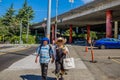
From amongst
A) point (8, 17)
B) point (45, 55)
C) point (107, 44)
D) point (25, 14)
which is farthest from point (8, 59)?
point (25, 14)

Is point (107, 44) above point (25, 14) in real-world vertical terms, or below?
below

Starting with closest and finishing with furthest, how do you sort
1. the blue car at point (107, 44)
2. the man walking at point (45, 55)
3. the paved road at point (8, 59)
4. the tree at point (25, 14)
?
the man walking at point (45, 55) → the paved road at point (8, 59) → the blue car at point (107, 44) → the tree at point (25, 14)

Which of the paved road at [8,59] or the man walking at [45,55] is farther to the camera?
the paved road at [8,59]

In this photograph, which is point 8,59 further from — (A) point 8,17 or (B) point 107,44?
(A) point 8,17

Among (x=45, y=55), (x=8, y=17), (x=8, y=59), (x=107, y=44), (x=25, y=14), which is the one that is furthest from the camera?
(x=25, y=14)

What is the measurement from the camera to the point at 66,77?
12.8 m

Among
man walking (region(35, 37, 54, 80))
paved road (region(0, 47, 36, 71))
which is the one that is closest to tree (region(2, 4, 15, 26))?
paved road (region(0, 47, 36, 71))

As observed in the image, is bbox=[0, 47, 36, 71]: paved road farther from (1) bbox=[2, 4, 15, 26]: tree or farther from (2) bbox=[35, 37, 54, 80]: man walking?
(1) bbox=[2, 4, 15, 26]: tree

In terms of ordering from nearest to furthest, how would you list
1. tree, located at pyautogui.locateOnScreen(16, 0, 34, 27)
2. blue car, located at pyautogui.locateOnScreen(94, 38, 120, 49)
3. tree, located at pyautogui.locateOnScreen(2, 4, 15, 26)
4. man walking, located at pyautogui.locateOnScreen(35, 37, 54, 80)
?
man walking, located at pyautogui.locateOnScreen(35, 37, 54, 80) → blue car, located at pyautogui.locateOnScreen(94, 38, 120, 49) → tree, located at pyautogui.locateOnScreen(2, 4, 15, 26) → tree, located at pyautogui.locateOnScreen(16, 0, 34, 27)

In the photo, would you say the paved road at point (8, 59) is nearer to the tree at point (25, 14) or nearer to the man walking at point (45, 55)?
the man walking at point (45, 55)

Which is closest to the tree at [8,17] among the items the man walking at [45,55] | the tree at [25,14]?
the tree at [25,14]

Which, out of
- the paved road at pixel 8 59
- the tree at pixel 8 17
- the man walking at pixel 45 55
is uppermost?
the tree at pixel 8 17

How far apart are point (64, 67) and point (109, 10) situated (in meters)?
44.3

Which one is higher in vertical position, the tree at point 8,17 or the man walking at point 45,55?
the tree at point 8,17
